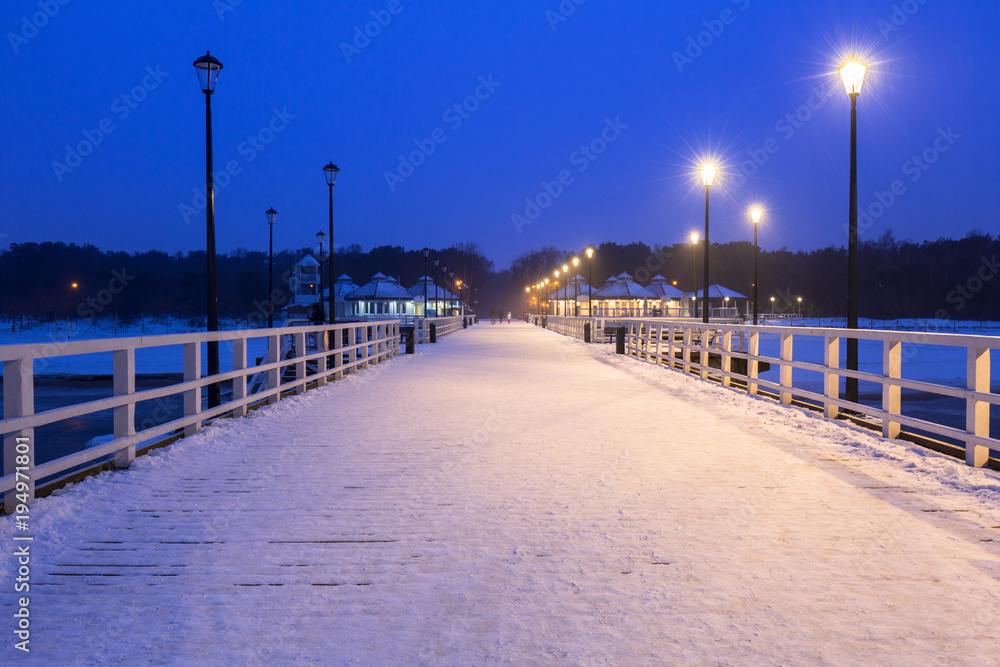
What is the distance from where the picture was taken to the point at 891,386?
817cm

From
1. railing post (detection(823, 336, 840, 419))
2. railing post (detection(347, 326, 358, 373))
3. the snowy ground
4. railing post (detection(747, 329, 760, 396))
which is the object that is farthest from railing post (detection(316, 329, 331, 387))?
railing post (detection(823, 336, 840, 419))

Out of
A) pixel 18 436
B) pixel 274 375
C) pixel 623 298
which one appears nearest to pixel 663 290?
pixel 623 298

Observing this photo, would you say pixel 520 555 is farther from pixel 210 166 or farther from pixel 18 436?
pixel 210 166

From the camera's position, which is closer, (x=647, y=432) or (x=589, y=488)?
(x=589, y=488)

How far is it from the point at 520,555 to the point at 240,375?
6.99 metres

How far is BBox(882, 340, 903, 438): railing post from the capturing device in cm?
802

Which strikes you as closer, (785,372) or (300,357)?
(785,372)

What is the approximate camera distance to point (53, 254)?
125 m

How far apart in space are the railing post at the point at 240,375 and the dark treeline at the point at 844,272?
97502 millimetres

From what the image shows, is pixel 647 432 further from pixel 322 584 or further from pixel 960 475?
pixel 322 584

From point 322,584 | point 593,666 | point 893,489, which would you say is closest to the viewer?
point 593,666

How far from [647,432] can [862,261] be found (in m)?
137

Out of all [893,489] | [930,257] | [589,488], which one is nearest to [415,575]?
[589,488]

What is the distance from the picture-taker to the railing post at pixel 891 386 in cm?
802
